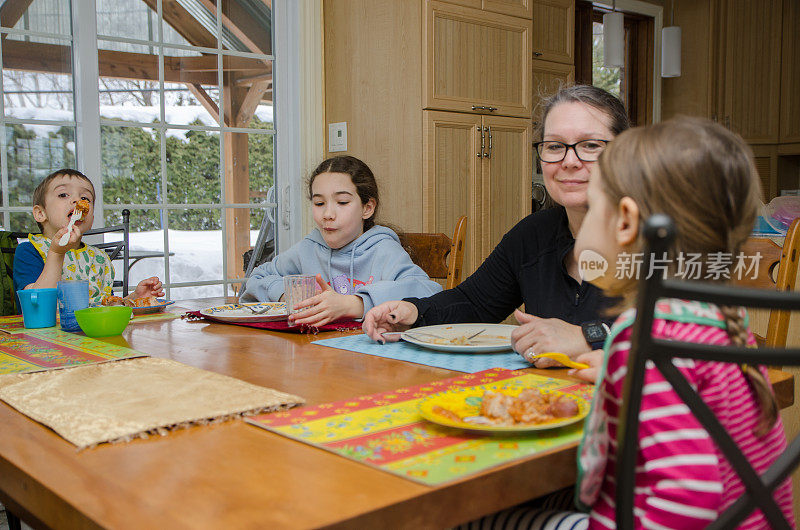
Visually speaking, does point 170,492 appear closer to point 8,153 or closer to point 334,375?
point 334,375

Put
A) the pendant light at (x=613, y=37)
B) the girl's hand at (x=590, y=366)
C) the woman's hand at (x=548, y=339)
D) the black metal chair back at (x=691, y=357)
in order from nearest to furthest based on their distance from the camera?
the black metal chair back at (x=691, y=357), the girl's hand at (x=590, y=366), the woman's hand at (x=548, y=339), the pendant light at (x=613, y=37)

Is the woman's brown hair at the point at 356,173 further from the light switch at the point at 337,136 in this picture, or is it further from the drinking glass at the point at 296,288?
the light switch at the point at 337,136

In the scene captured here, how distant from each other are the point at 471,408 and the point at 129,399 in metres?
0.47

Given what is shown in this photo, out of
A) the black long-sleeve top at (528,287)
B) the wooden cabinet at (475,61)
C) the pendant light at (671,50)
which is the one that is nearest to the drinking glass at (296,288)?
the black long-sleeve top at (528,287)

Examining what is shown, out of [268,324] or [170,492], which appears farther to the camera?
[268,324]

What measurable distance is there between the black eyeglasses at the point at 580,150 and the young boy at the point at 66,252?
4.00ft

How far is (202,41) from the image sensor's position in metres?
3.44

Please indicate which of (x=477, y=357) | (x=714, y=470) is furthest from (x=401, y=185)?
(x=714, y=470)

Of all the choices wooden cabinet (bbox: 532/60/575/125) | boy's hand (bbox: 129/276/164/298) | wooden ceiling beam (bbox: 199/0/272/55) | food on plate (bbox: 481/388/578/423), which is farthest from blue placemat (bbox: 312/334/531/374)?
wooden cabinet (bbox: 532/60/575/125)

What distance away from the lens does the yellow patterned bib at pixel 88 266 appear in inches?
84.0

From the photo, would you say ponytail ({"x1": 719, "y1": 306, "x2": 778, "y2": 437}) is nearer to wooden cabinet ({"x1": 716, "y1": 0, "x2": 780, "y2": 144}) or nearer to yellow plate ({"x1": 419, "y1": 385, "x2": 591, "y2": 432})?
yellow plate ({"x1": 419, "y1": 385, "x2": 591, "y2": 432})

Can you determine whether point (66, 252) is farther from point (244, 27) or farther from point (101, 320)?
point (244, 27)

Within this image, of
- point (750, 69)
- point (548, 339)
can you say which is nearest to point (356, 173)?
Answer: point (548, 339)

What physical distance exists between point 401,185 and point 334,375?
7.73 ft
